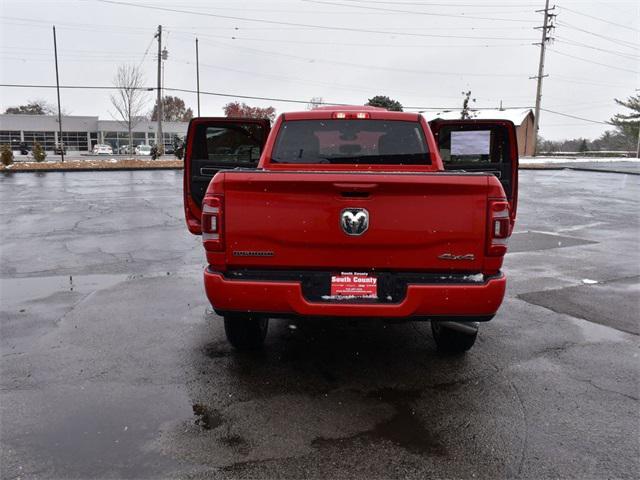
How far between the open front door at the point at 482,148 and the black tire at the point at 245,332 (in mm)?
2990

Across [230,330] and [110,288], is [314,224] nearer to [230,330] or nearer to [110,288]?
[230,330]

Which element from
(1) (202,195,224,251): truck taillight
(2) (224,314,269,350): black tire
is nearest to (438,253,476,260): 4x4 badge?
(1) (202,195,224,251): truck taillight

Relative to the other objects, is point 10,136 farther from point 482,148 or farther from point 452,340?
point 452,340

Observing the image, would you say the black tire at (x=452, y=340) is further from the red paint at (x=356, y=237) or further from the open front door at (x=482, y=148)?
the open front door at (x=482, y=148)

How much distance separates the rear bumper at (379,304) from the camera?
10.9 ft

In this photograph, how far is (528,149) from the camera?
226 ft

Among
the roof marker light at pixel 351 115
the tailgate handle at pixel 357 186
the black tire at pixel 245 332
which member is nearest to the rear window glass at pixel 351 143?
the roof marker light at pixel 351 115

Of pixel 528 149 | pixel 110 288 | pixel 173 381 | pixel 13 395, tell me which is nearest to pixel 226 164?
pixel 110 288

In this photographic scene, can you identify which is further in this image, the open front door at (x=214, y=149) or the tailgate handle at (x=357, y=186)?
the open front door at (x=214, y=149)

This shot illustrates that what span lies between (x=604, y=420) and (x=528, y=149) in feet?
236

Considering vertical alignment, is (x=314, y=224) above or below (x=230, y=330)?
above

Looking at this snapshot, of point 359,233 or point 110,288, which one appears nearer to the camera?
point 359,233

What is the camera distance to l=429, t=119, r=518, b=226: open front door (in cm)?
574

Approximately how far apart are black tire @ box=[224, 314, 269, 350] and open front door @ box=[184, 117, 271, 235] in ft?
6.21
